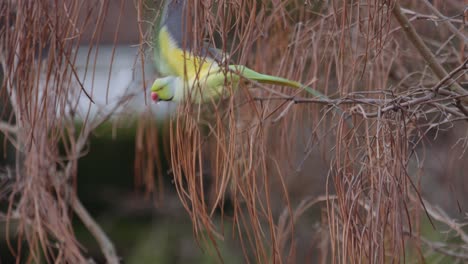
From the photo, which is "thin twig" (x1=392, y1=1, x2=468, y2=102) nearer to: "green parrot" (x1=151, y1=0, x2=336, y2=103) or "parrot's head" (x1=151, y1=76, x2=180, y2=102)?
"green parrot" (x1=151, y1=0, x2=336, y2=103)

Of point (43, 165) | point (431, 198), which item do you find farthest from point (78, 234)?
point (43, 165)

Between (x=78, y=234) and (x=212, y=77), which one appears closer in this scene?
(x=212, y=77)

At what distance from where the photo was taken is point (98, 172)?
376cm

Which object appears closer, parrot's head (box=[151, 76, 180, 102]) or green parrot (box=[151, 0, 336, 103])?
green parrot (box=[151, 0, 336, 103])

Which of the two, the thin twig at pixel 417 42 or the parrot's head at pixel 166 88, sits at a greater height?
the thin twig at pixel 417 42

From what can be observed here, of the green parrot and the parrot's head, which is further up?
the green parrot

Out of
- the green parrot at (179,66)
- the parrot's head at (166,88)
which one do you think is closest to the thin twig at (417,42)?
the green parrot at (179,66)

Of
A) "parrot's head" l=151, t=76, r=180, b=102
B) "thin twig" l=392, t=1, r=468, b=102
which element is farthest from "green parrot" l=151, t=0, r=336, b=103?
"thin twig" l=392, t=1, r=468, b=102

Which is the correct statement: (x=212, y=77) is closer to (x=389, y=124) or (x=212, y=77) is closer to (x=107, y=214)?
(x=389, y=124)

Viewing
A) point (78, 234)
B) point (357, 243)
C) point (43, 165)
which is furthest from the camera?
point (78, 234)

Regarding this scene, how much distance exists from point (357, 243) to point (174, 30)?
411 millimetres

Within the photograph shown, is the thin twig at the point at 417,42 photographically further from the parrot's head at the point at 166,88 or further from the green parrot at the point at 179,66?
the parrot's head at the point at 166,88

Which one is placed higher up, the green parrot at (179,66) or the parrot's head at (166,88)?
the green parrot at (179,66)

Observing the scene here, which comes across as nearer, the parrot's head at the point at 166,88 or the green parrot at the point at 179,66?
the green parrot at the point at 179,66
